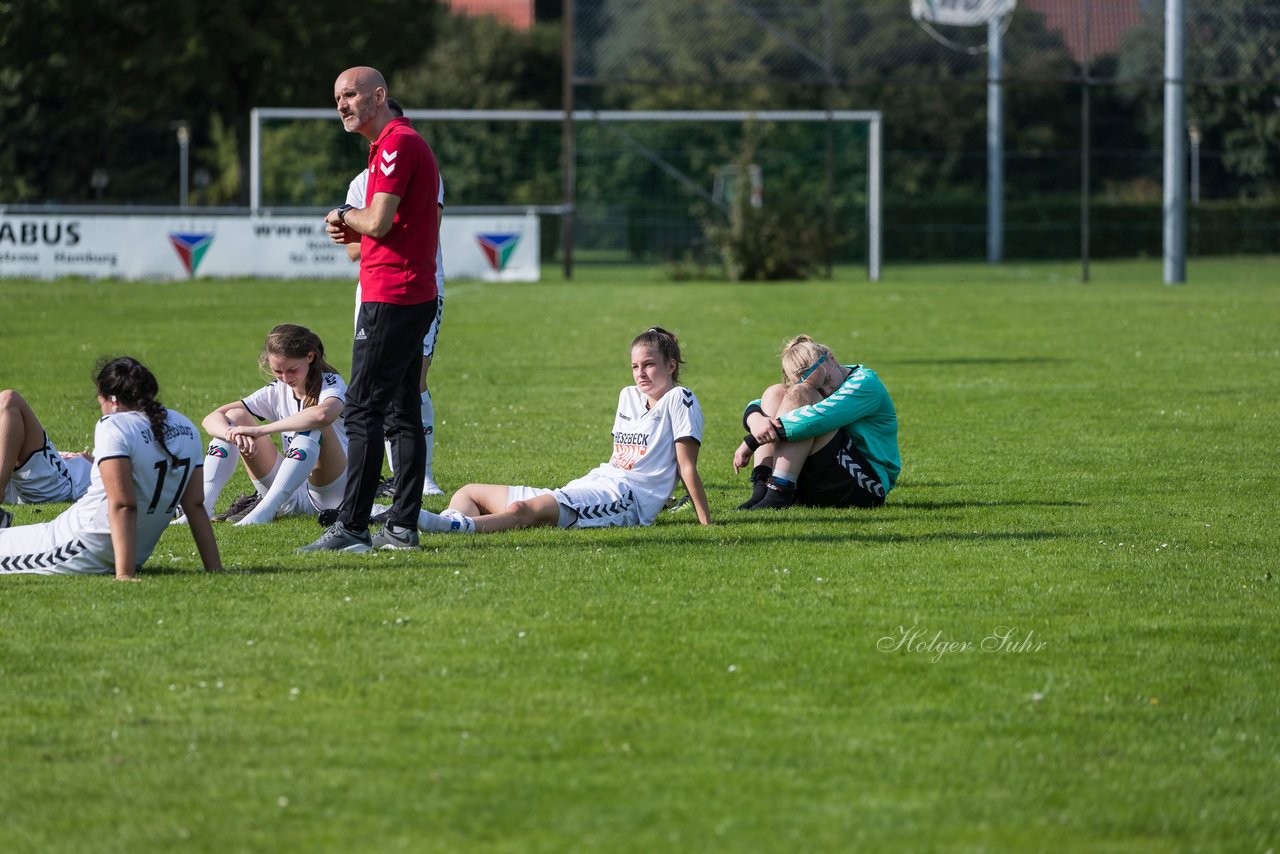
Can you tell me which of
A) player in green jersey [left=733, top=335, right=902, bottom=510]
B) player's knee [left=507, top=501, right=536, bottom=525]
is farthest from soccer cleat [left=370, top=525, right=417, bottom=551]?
player in green jersey [left=733, top=335, right=902, bottom=510]

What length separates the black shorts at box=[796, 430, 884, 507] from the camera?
343 inches

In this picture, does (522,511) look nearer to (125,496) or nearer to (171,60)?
(125,496)

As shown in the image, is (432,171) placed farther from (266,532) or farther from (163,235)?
(163,235)

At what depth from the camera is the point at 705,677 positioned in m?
5.34

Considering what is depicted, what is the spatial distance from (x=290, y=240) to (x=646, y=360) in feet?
80.0

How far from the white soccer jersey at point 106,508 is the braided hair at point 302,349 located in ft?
4.40

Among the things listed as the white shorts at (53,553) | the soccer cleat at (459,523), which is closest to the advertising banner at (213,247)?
the soccer cleat at (459,523)

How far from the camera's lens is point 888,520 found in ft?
27.6

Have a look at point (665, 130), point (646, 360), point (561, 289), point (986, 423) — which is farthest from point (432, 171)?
point (665, 130)

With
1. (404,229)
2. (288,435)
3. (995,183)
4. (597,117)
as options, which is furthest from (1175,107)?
(404,229)

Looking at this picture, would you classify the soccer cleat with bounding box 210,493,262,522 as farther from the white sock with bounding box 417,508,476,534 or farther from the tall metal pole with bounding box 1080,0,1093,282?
the tall metal pole with bounding box 1080,0,1093,282

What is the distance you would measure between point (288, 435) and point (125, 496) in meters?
1.92

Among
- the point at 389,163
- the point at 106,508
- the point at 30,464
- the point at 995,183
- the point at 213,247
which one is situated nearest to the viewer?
the point at 106,508

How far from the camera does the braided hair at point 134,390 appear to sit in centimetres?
657
